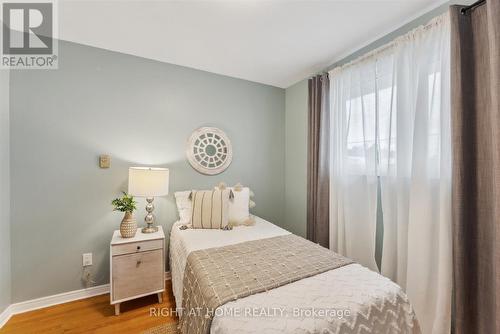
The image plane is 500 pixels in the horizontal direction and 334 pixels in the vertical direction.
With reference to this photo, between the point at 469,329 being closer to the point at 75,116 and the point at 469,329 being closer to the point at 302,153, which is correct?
the point at 302,153

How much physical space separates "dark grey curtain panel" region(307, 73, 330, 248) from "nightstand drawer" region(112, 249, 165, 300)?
5.76ft

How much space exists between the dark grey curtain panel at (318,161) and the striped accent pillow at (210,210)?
1.10m

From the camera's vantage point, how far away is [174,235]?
7.11 feet

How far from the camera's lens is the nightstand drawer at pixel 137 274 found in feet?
5.94

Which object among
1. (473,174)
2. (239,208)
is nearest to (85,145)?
(239,208)

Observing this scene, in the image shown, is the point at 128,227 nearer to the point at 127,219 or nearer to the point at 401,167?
the point at 127,219

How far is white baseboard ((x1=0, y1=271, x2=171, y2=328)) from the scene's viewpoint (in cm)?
179

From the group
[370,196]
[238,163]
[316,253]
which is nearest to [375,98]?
[370,196]

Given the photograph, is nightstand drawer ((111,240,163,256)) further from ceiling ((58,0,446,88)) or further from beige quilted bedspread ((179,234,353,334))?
ceiling ((58,0,446,88))

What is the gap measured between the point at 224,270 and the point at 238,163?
172 centimetres

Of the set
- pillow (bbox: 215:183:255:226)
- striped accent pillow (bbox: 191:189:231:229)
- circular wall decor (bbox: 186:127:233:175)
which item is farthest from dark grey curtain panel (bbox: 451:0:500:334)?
circular wall decor (bbox: 186:127:233:175)

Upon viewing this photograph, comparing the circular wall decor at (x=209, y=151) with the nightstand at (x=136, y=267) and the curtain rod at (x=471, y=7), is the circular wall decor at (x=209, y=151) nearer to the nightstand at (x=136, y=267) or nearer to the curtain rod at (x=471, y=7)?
the nightstand at (x=136, y=267)

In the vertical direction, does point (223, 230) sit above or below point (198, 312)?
above

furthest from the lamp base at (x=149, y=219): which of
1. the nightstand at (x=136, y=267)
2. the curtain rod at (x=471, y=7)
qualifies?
the curtain rod at (x=471, y=7)
